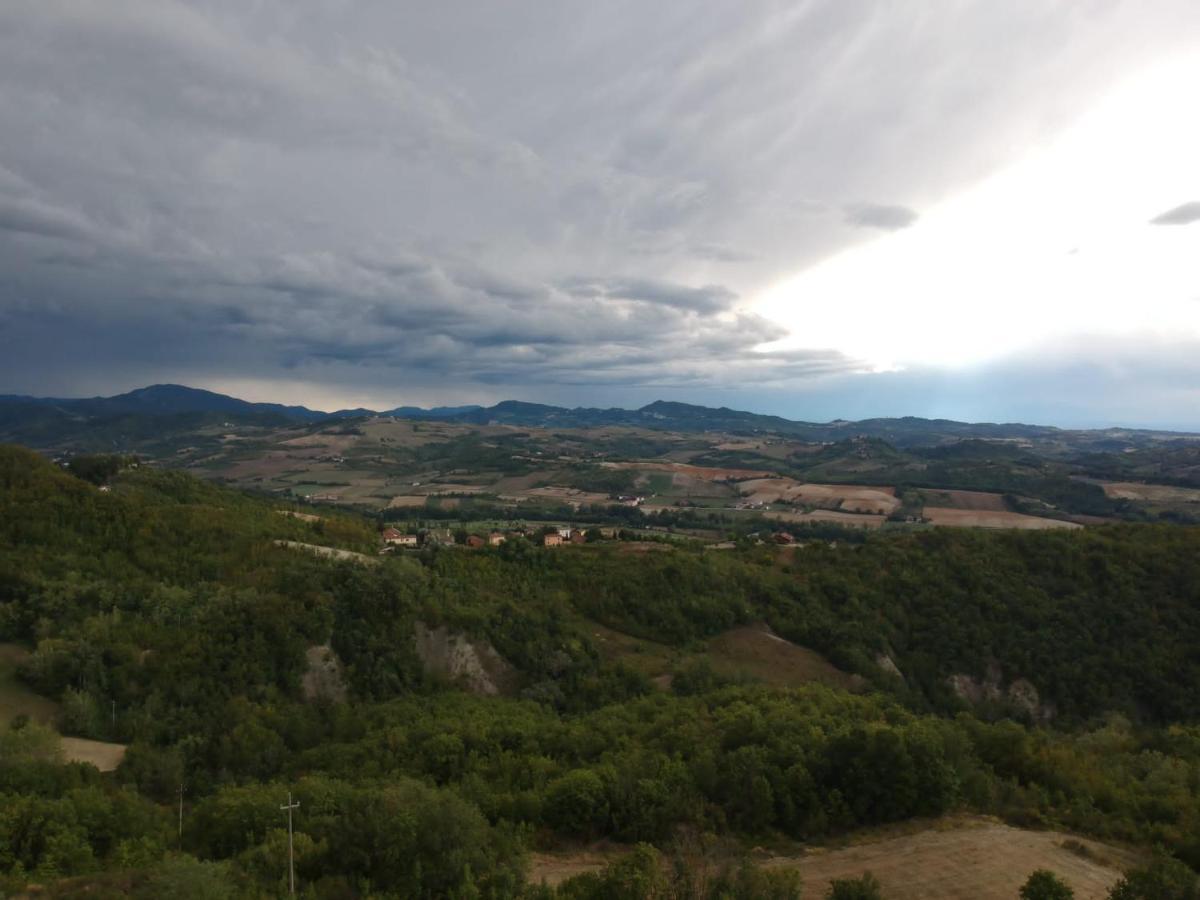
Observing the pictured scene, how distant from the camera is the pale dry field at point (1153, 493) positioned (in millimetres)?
135500

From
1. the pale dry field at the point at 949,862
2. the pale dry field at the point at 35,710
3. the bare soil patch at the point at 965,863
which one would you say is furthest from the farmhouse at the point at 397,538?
the bare soil patch at the point at 965,863

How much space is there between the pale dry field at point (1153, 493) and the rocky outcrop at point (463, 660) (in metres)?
148

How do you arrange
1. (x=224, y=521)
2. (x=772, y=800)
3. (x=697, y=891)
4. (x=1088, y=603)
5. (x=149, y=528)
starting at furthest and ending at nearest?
(x=1088, y=603) → (x=224, y=521) → (x=149, y=528) → (x=772, y=800) → (x=697, y=891)

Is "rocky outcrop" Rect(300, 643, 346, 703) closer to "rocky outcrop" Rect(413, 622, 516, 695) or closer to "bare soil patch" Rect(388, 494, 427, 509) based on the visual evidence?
"rocky outcrop" Rect(413, 622, 516, 695)

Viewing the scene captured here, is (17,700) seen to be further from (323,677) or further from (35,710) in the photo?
(323,677)

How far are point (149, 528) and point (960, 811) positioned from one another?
56512mm

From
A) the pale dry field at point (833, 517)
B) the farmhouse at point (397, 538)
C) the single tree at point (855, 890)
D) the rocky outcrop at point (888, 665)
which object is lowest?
the rocky outcrop at point (888, 665)

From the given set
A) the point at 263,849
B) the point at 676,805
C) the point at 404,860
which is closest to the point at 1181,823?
the point at 676,805

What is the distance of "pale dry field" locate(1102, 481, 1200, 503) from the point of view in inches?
5335

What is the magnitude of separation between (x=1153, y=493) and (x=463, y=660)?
16023cm

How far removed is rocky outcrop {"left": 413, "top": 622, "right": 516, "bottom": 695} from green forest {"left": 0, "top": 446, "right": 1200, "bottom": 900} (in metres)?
0.71

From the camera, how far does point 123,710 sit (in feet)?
115

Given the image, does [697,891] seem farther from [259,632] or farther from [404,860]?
[259,632]

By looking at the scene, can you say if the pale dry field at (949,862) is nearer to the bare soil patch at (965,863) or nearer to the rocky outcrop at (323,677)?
the bare soil patch at (965,863)
